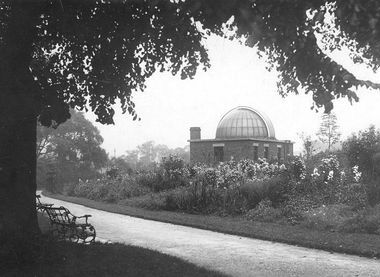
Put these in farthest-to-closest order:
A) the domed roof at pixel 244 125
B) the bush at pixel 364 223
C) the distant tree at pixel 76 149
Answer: the distant tree at pixel 76 149, the domed roof at pixel 244 125, the bush at pixel 364 223

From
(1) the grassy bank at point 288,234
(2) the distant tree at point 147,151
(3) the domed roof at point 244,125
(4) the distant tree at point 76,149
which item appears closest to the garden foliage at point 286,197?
(1) the grassy bank at point 288,234

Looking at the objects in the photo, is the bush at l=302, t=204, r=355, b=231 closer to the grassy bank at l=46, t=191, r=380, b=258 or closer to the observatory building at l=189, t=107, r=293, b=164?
the grassy bank at l=46, t=191, r=380, b=258

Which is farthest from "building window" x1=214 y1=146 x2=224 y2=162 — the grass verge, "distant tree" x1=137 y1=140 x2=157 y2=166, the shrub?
"distant tree" x1=137 y1=140 x2=157 y2=166

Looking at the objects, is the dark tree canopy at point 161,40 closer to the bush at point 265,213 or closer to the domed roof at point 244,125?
the bush at point 265,213

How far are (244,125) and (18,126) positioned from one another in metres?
32.8

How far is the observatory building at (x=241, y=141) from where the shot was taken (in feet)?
116

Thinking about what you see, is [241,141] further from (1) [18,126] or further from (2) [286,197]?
(1) [18,126]

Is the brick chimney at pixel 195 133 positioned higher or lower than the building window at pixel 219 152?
higher

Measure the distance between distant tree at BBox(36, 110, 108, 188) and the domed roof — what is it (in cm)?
1782

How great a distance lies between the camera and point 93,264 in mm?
6508

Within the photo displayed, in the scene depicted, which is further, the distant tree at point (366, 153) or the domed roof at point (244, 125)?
the domed roof at point (244, 125)

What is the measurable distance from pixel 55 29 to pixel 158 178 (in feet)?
46.7

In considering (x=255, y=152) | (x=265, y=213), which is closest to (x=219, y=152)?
(x=255, y=152)

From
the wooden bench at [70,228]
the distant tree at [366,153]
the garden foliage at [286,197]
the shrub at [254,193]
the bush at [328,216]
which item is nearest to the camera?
the wooden bench at [70,228]
